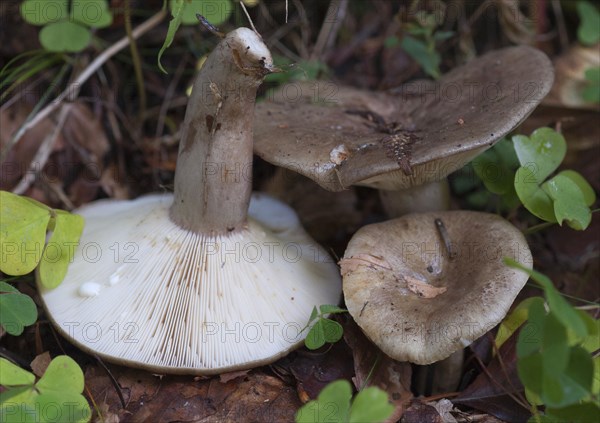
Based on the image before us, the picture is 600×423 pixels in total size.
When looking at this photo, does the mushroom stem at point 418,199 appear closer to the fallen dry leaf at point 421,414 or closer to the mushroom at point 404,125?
the mushroom at point 404,125

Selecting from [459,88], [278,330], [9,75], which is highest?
[459,88]

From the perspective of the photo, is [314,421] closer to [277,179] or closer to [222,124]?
[222,124]

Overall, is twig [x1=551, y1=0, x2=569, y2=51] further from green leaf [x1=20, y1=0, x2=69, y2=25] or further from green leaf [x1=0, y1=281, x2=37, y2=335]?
green leaf [x1=0, y1=281, x2=37, y2=335]

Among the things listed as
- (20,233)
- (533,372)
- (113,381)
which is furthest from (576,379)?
(20,233)

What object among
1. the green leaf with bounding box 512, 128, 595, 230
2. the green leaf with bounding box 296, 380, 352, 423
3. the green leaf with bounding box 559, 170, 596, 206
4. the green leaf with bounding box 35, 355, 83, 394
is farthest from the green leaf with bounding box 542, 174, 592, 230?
the green leaf with bounding box 35, 355, 83, 394

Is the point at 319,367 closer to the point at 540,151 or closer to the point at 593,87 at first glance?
the point at 540,151

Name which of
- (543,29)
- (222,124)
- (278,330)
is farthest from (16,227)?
(543,29)
